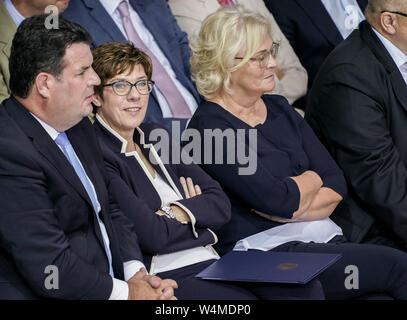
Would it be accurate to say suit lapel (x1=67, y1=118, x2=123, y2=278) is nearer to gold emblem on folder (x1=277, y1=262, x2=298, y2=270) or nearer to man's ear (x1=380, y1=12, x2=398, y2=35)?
gold emblem on folder (x1=277, y1=262, x2=298, y2=270)

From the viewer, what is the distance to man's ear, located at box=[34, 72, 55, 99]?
6.92 ft

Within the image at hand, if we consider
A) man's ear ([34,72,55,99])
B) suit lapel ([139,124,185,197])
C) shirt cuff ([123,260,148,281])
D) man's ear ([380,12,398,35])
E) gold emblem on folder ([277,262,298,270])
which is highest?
man's ear ([34,72,55,99])

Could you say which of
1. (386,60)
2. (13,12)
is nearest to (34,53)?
(13,12)

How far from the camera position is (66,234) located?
7.02 feet

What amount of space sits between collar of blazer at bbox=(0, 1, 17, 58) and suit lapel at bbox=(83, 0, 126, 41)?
0.41 m

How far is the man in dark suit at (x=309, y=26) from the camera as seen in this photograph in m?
3.93

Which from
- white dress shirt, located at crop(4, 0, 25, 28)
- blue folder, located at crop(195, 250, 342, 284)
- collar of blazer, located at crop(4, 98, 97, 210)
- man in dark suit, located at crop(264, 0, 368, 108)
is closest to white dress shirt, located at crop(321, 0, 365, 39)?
man in dark suit, located at crop(264, 0, 368, 108)

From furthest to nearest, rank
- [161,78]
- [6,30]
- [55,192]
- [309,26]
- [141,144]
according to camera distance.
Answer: [309,26] < [161,78] < [6,30] < [141,144] < [55,192]

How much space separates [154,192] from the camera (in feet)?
8.34

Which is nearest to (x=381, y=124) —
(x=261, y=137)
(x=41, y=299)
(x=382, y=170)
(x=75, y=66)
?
(x=382, y=170)

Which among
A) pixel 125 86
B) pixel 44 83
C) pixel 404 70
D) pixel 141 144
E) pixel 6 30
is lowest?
pixel 404 70

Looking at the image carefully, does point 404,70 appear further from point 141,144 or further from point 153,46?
point 141,144

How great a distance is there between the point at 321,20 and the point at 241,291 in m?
2.06
